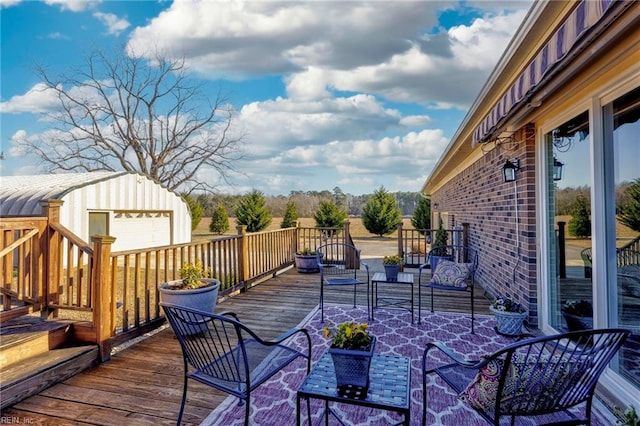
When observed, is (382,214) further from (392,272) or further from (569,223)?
(569,223)

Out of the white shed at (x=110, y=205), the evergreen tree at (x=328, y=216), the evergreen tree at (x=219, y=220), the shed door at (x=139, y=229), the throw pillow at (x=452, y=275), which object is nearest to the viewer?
the throw pillow at (x=452, y=275)

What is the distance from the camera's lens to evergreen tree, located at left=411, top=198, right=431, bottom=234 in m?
17.7

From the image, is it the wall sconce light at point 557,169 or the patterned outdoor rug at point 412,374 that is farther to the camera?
the wall sconce light at point 557,169

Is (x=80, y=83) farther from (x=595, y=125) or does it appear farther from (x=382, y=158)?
(x=595, y=125)

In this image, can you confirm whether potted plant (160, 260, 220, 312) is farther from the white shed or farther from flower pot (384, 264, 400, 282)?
the white shed

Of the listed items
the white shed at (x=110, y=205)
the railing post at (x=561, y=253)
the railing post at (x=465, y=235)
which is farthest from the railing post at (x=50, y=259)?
the white shed at (x=110, y=205)

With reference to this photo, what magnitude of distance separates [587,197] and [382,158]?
48.3ft

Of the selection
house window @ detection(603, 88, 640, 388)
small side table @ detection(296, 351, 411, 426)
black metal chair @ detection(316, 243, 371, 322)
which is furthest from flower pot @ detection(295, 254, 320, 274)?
house window @ detection(603, 88, 640, 388)

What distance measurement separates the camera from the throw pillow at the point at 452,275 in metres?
3.97

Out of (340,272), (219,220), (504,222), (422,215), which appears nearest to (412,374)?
(504,222)

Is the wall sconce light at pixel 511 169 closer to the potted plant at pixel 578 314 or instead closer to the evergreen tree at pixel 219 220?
the potted plant at pixel 578 314

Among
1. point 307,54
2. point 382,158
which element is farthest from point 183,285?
point 382,158

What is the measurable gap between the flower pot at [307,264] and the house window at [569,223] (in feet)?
14.6

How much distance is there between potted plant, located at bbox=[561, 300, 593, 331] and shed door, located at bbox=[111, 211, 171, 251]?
10.5 meters
